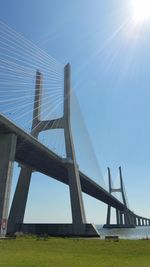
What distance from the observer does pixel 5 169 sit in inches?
1367

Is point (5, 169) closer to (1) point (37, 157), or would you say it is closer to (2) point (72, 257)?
(1) point (37, 157)

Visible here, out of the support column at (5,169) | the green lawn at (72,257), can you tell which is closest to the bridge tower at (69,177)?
the support column at (5,169)

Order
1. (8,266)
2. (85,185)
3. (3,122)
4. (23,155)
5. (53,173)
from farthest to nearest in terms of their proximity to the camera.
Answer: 1. (85,185)
2. (53,173)
3. (23,155)
4. (3,122)
5. (8,266)

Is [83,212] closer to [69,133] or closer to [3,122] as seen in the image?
[69,133]

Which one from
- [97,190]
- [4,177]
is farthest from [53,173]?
[4,177]

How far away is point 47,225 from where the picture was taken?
46.8 meters

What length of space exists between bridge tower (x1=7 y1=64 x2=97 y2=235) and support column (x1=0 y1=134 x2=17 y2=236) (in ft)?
31.5

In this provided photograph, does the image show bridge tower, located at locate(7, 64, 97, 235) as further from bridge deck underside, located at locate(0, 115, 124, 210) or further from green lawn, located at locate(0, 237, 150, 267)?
green lawn, located at locate(0, 237, 150, 267)

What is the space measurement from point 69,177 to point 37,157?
16.1ft

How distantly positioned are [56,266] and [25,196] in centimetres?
4033

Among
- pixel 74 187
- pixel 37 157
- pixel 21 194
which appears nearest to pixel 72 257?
pixel 37 157

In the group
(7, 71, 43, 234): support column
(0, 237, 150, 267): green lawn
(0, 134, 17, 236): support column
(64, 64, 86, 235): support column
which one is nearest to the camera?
(0, 237, 150, 267): green lawn

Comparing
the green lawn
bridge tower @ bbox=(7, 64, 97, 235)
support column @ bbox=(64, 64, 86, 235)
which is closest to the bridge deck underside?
support column @ bbox=(64, 64, 86, 235)

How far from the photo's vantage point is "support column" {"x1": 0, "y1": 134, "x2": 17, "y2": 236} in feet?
111
